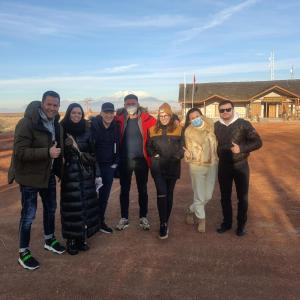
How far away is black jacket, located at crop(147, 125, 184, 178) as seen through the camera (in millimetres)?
5078

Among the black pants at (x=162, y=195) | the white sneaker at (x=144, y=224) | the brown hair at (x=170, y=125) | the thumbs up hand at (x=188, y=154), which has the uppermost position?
the brown hair at (x=170, y=125)

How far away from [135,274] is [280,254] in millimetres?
1842

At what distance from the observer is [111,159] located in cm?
521

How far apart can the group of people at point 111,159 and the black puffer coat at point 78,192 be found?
0.01 meters

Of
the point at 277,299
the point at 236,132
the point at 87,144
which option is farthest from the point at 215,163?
the point at 277,299

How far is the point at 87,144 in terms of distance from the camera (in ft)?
15.3

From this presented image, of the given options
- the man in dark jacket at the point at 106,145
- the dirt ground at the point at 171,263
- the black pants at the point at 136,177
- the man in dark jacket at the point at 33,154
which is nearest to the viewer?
the dirt ground at the point at 171,263

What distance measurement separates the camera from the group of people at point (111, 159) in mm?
4176

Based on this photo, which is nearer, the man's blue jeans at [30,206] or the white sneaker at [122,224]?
the man's blue jeans at [30,206]

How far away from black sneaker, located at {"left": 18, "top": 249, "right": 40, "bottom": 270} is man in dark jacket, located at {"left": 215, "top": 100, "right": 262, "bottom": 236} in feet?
9.05

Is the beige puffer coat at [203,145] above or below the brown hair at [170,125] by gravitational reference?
below

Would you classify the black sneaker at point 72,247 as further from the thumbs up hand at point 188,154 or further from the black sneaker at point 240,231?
the black sneaker at point 240,231

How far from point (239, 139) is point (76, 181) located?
7.50 ft

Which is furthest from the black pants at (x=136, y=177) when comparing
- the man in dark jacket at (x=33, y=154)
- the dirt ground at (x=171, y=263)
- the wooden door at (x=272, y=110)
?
the wooden door at (x=272, y=110)
